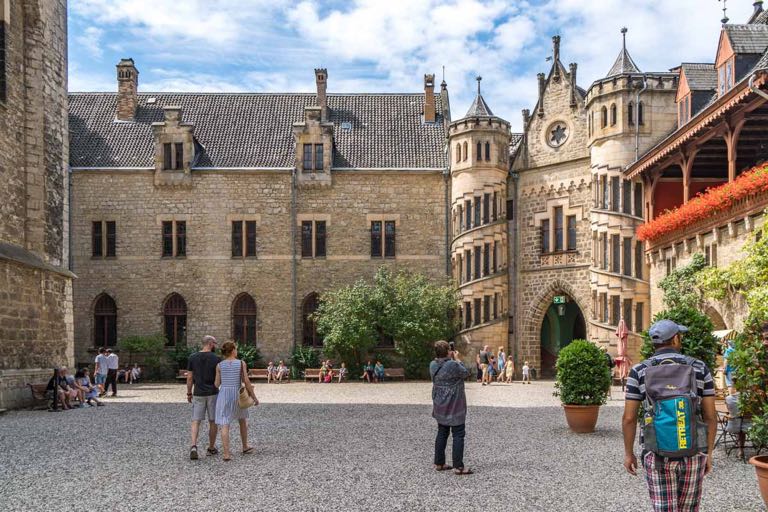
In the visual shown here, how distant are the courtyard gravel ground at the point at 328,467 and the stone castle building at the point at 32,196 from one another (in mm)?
2252

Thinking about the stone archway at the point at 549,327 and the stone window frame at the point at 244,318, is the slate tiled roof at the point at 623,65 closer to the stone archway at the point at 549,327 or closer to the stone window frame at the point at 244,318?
the stone archway at the point at 549,327

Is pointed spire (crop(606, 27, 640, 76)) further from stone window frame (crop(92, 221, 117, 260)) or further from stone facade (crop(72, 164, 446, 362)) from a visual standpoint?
stone window frame (crop(92, 221, 117, 260))

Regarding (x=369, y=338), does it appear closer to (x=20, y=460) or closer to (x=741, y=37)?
(x=741, y=37)

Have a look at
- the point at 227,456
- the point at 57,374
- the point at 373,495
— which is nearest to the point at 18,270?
the point at 57,374

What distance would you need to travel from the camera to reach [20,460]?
1044 cm

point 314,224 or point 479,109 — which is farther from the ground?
point 479,109

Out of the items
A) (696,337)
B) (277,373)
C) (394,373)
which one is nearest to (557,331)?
(394,373)

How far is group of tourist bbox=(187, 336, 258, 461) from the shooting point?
1020cm

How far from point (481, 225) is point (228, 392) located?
71.6 ft

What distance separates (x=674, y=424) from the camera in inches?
197

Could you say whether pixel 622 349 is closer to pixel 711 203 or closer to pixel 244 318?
pixel 711 203

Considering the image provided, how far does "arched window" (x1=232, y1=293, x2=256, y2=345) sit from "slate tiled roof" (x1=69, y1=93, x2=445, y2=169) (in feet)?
18.1

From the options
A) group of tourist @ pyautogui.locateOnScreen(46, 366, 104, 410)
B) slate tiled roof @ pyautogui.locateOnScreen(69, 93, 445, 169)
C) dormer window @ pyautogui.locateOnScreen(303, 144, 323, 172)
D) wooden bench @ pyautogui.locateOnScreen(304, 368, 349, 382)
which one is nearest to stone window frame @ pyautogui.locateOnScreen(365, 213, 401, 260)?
slate tiled roof @ pyautogui.locateOnScreen(69, 93, 445, 169)

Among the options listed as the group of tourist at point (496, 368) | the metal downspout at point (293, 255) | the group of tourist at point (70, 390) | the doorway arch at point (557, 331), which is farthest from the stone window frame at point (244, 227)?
the group of tourist at point (70, 390)
